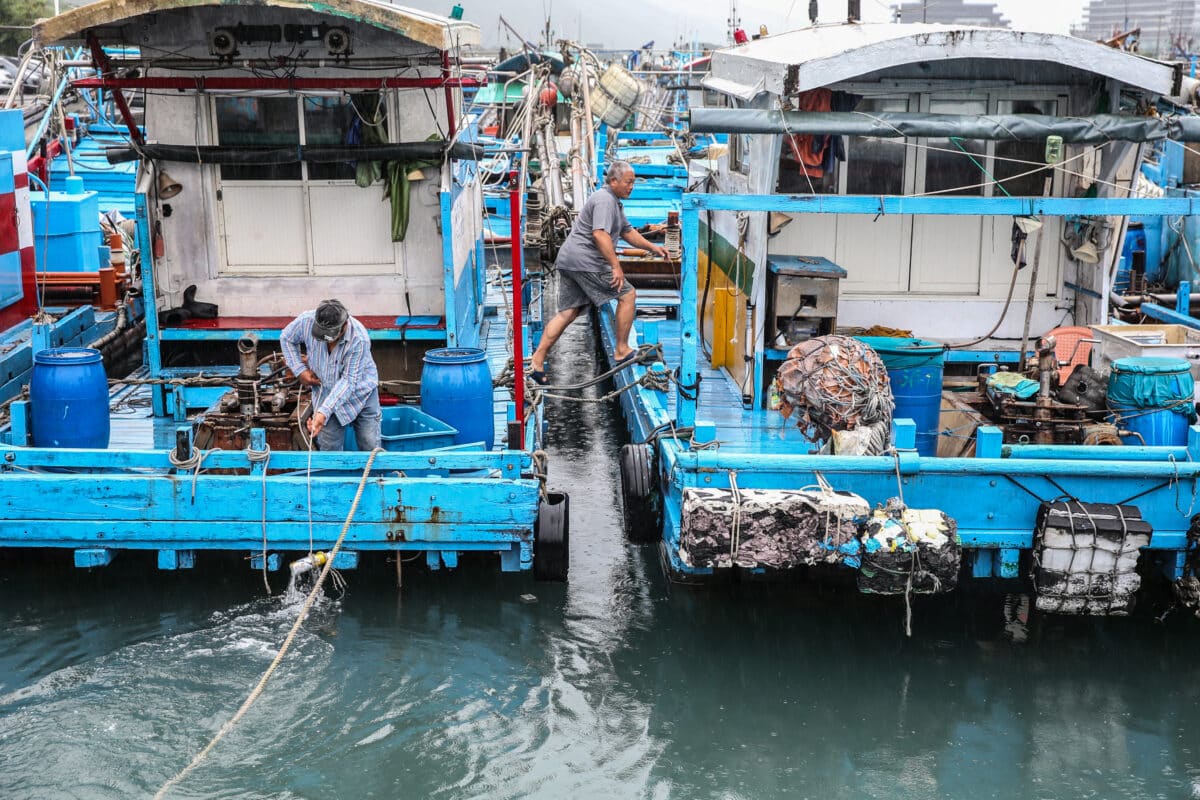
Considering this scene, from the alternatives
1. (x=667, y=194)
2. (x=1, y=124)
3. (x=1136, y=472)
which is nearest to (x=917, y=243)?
(x=1136, y=472)

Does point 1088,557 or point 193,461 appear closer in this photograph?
point 1088,557

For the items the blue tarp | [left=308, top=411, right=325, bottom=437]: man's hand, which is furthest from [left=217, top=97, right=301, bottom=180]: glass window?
the blue tarp

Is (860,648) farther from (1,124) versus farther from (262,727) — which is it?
(1,124)

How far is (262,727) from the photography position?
671 centimetres

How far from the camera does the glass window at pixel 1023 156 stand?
903 centimetres

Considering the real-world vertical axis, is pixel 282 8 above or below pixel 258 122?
above

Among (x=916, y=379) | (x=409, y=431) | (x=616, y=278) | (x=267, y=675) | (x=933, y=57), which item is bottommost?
(x=267, y=675)

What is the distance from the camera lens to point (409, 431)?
8.86 metres

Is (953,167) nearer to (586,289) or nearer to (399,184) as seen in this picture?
(586,289)

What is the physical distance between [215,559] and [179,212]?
3.09m

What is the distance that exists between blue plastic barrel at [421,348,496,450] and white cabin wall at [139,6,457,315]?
2.15 m

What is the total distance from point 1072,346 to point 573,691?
14.5 feet

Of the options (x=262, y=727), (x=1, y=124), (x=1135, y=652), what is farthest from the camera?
(x=1, y=124)

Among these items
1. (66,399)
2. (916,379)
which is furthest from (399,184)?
(916,379)
